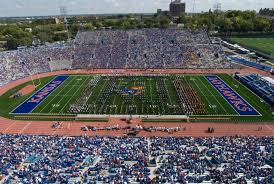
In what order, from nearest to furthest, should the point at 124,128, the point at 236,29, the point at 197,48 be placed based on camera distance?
the point at 124,128 < the point at 197,48 < the point at 236,29

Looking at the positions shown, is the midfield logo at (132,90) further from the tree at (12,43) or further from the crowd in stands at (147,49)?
the tree at (12,43)

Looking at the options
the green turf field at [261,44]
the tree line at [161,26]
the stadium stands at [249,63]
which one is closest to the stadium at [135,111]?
the stadium stands at [249,63]

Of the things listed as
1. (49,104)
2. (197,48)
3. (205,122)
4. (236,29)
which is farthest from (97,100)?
(236,29)

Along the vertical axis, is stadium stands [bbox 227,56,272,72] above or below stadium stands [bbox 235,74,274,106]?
above

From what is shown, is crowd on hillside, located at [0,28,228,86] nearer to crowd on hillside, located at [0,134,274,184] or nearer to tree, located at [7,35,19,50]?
tree, located at [7,35,19,50]

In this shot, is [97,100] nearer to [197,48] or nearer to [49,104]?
[49,104]

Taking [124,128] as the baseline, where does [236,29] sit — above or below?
above

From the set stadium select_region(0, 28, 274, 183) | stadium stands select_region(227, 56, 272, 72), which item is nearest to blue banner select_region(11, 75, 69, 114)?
stadium select_region(0, 28, 274, 183)
